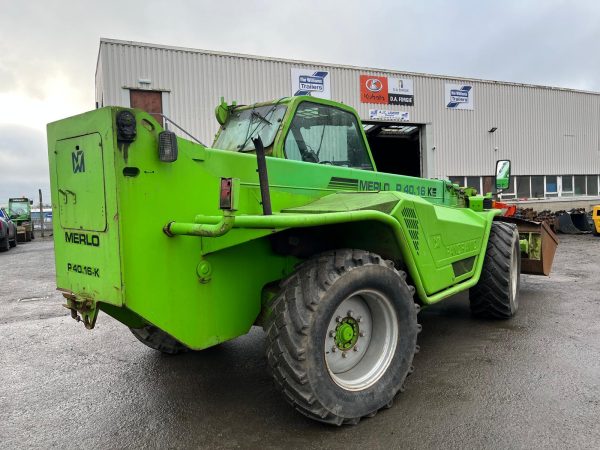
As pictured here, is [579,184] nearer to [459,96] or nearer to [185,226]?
[459,96]

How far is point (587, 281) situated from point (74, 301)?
798 centimetres

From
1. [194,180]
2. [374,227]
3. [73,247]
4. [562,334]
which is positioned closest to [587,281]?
[562,334]

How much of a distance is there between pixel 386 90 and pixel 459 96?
164 inches

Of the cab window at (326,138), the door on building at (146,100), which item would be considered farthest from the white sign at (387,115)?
the cab window at (326,138)

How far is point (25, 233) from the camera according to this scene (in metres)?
23.8

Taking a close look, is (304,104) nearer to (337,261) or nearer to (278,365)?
(337,261)

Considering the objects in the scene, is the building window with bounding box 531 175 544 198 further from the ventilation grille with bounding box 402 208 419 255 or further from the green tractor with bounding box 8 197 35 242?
the green tractor with bounding box 8 197 35 242

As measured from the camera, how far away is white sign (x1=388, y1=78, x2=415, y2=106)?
18953 millimetres

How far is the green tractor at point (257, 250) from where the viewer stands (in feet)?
8.64

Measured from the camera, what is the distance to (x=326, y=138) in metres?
4.16

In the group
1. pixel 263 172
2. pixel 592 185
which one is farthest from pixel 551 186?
pixel 263 172

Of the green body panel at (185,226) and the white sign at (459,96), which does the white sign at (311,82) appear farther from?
the green body panel at (185,226)

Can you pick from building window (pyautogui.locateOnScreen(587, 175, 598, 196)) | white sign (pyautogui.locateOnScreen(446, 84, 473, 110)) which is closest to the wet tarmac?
white sign (pyautogui.locateOnScreen(446, 84, 473, 110))

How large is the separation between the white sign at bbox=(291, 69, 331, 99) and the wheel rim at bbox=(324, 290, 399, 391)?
14861 millimetres
